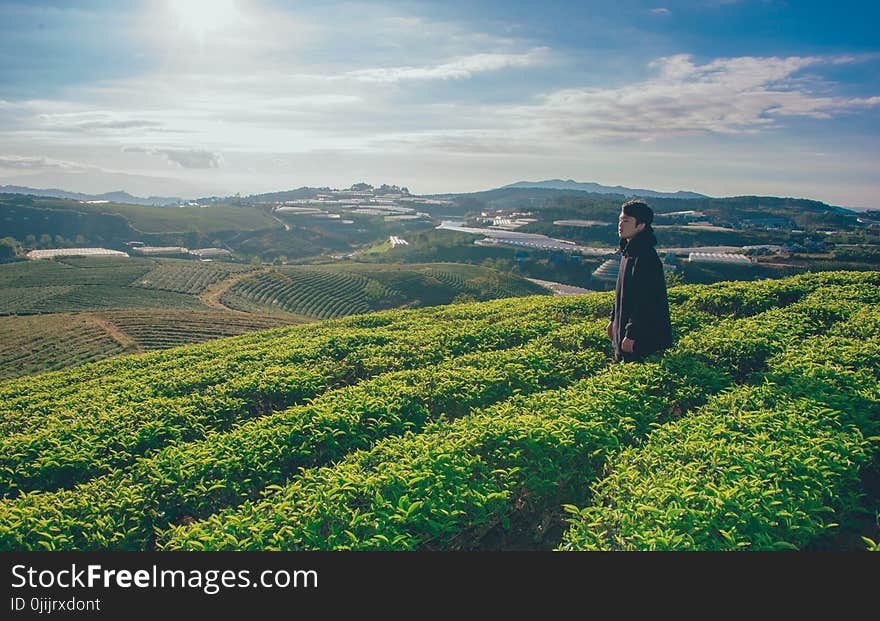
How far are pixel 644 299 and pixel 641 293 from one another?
118mm

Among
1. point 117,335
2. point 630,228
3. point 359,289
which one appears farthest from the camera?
point 359,289

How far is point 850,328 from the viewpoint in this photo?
10555mm

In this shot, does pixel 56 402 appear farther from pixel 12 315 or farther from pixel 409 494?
pixel 12 315

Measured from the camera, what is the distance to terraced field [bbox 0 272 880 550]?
5.21 meters

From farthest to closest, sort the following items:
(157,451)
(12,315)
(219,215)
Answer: (219,215), (12,315), (157,451)

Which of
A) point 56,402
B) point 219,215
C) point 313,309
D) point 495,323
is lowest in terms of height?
point 313,309

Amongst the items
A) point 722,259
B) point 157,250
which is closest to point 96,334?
point 722,259

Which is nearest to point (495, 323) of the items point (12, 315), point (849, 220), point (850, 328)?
point (850, 328)

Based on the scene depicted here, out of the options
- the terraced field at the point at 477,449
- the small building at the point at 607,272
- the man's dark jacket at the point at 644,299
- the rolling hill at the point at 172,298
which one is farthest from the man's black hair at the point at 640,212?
the small building at the point at 607,272

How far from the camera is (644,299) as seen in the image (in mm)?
9656

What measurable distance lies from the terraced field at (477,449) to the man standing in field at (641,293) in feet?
1.58

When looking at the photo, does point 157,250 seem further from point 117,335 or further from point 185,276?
point 117,335

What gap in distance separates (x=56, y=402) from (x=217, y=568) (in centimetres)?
839

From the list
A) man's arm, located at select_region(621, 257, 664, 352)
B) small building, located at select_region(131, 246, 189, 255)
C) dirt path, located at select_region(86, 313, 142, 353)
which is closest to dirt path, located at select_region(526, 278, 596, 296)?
dirt path, located at select_region(86, 313, 142, 353)
